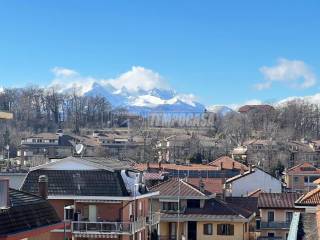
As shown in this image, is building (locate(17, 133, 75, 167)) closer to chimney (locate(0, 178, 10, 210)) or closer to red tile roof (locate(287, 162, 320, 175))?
red tile roof (locate(287, 162, 320, 175))

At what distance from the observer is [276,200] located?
159ft

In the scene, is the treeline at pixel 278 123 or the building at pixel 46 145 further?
the treeline at pixel 278 123

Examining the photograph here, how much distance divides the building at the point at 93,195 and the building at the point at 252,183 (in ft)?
102

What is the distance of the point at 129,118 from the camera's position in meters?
189

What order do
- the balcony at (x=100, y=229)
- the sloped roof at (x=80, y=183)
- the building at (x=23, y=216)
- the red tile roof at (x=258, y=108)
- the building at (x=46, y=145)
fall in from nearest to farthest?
1. the building at (x=23, y=216)
2. the balcony at (x=100, y=229)
3. the sloped roof at (x=80, y=183)
4. the building at (x=46, y=145)
5. the red tile roof at (x=258, y=108)

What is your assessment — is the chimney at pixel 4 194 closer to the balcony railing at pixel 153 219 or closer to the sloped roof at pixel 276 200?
the balcony railing at pixel 153 219

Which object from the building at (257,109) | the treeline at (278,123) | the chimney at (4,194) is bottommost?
the chimney at (4,194)

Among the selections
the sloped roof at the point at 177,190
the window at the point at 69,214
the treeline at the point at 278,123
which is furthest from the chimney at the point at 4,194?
the treeline at the point at 278,123

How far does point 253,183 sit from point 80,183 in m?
34.2

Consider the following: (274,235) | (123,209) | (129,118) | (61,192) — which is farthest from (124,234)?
(129,118)

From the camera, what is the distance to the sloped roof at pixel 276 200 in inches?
1870

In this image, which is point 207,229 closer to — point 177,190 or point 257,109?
point 177,190

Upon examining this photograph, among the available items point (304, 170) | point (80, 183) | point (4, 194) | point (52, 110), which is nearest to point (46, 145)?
point (52, 110)

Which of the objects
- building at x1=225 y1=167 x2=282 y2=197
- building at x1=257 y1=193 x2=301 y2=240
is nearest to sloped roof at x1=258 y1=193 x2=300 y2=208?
building at x1=257 y1=193 x2=301 y2=240
